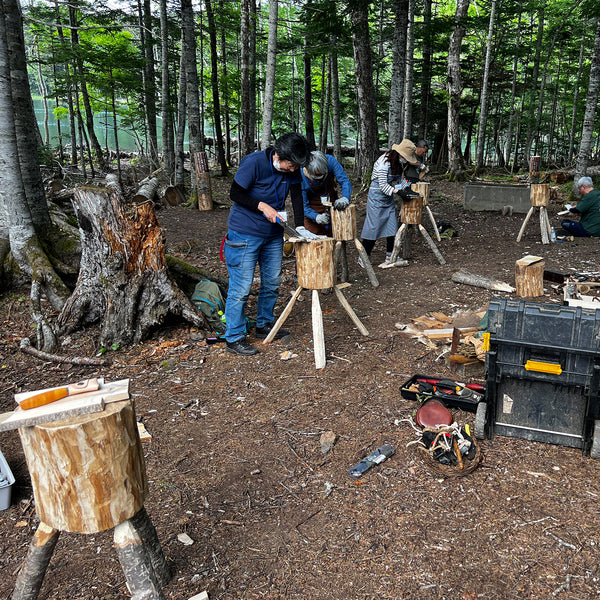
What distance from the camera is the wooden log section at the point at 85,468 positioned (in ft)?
5.71

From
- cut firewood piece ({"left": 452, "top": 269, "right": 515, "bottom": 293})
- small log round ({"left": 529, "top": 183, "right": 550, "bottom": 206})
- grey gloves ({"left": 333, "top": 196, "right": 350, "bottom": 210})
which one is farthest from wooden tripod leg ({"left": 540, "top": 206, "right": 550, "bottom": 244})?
grey gloves ({"left": 333, "top": 196, "right": 350, "bottom": 210})

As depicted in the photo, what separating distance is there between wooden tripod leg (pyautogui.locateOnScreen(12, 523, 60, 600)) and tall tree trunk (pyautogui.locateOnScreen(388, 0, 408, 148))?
29.7 ft

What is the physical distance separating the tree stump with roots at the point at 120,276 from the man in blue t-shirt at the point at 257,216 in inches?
29.4

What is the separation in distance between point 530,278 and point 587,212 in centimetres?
417

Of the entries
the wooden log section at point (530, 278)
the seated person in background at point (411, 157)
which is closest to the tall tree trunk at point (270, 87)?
the seated person in background at point (411, 157)

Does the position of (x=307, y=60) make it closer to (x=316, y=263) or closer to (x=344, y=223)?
(x=344, y=223)

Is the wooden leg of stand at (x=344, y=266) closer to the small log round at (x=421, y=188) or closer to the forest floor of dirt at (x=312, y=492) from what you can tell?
the forest floor of dirt at (x=312, y=492)

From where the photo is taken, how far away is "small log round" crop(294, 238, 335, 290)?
433 cm

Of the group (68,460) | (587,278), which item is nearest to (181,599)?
(68,460)

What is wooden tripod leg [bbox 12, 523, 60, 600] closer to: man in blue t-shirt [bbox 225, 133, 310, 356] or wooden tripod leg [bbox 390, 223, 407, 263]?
man in blue t-shirt [bbox 225, 133, 310, 356]

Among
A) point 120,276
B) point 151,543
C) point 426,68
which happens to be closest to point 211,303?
point 120,276

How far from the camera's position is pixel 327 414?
11.6ft

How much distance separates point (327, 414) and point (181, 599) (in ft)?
5.56

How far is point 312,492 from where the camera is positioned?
2756 mm
